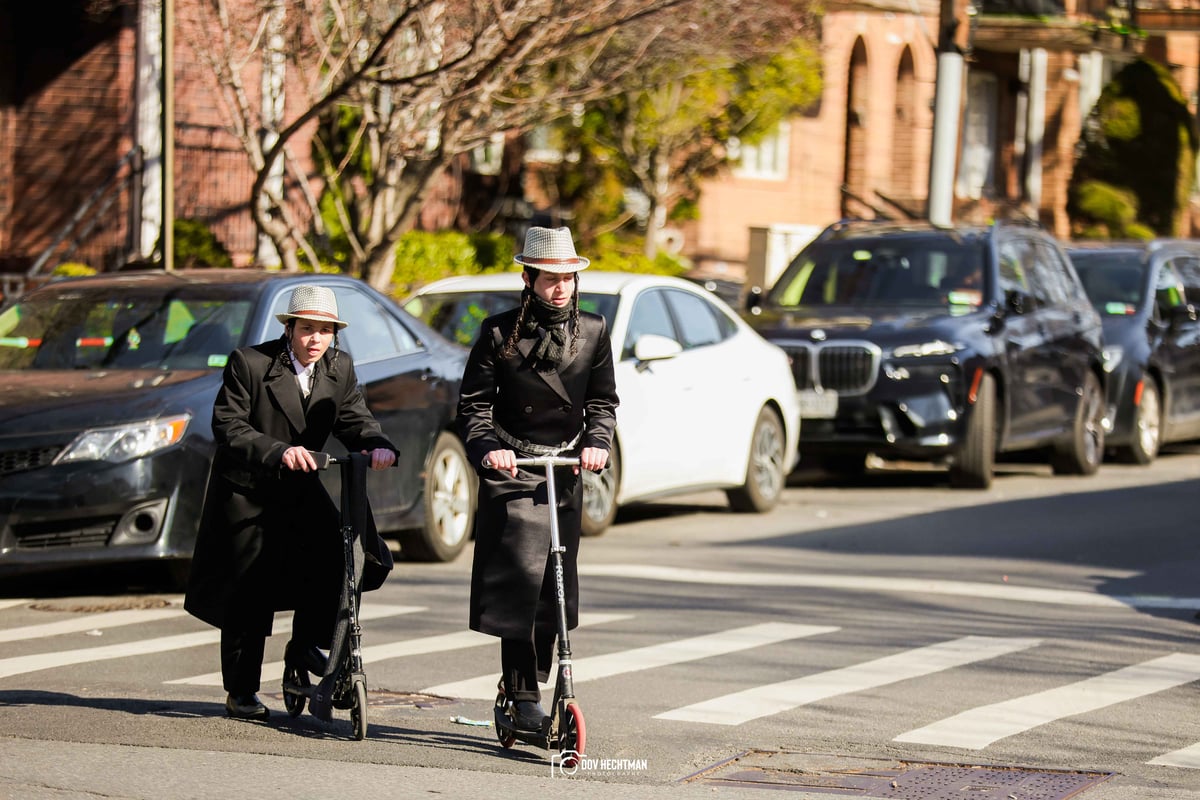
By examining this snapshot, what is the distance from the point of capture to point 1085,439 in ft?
59.8

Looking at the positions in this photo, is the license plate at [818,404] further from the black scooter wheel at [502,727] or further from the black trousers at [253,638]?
the black scooter wheel at [502,727]

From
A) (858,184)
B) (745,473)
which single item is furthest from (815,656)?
(858,184)

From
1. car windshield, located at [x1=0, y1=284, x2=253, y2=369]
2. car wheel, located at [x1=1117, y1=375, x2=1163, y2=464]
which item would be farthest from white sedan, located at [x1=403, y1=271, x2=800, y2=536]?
car wheel, located at [x1=1117, y1=375, x2=1163, y2=464]

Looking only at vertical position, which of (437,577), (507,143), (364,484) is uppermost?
(507,143)

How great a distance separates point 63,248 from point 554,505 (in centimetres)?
1736

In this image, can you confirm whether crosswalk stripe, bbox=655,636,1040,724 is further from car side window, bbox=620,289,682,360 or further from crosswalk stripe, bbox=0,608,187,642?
car side window, bbox=620,289,682,360

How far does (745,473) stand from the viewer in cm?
1501

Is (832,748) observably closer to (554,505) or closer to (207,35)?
(554,505)

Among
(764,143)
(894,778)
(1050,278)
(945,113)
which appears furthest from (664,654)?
(764,143)

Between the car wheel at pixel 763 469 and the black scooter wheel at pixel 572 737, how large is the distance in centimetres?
829

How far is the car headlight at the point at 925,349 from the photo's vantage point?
16172mm

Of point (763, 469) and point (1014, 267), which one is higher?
point (1014, 267)

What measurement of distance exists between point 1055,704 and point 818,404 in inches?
324

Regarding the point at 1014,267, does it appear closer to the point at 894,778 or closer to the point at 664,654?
the point at 664,654
